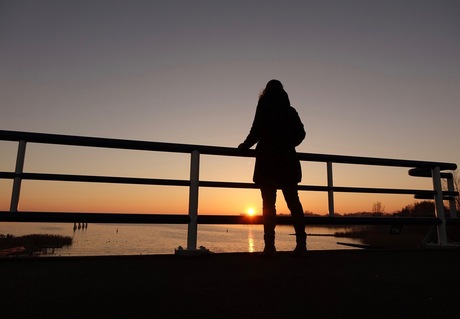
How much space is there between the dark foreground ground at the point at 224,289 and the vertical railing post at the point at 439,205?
1.86m

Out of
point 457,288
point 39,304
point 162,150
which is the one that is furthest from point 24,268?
point 457,288

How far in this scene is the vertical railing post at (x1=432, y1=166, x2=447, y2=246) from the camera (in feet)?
13.9

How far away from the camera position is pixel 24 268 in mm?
2250

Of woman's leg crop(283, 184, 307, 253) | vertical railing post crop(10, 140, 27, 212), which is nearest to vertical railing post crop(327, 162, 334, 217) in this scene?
woman's leg crop(283, 184, 307, 253)

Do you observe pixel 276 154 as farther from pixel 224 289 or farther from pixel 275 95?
pixel 224 289

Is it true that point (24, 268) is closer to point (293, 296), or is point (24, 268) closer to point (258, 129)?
point (293, 296)

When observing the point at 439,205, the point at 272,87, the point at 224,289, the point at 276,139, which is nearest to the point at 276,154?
the point at 276,139

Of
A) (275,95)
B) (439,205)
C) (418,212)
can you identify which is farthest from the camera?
(418,212)

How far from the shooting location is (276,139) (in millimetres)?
3270

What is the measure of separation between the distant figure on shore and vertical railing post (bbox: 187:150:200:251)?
2.05 ft

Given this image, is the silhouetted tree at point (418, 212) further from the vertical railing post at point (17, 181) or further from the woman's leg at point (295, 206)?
the vertical railing post at point (17, 181)

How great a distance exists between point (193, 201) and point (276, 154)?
102 centimetres

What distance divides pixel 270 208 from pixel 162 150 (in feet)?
4.33

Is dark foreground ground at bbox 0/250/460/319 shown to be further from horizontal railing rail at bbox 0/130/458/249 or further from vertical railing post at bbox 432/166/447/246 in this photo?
vertical railing post at bbox 432/166/447/246
